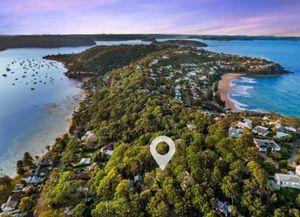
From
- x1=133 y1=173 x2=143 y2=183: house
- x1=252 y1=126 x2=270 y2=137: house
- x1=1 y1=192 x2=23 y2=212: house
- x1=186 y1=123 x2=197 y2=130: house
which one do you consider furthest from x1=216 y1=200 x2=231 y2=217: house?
x1=1 y1=192 x2=23 y2=212: house

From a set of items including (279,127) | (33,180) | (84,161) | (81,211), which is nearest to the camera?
(81,211)

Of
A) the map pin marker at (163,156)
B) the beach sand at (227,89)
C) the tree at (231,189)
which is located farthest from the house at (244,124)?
the beach sand at (227,89)

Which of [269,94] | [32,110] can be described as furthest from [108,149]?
[269,94]

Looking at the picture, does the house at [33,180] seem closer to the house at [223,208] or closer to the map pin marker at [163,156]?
the map pin marker at [163,156]

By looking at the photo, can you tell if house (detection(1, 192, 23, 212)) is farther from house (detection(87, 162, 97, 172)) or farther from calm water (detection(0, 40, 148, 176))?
house (detection(87, 162, 97, 172))

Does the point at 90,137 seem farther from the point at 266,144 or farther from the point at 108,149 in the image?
the point at 266,144
